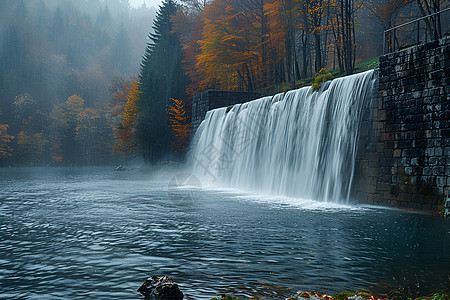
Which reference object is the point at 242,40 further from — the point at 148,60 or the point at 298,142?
the point at 298,142

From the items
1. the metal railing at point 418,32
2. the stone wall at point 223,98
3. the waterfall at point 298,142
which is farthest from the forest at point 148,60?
the waterfall at point 298,142

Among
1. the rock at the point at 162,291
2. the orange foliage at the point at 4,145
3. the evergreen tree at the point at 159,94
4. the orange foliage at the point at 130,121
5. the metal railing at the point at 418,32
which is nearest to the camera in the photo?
the rock at the point at 162,291

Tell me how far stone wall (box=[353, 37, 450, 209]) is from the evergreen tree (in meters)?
31.2

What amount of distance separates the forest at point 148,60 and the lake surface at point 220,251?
36.9 ft

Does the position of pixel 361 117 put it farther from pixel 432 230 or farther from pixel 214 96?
pixel 214 96

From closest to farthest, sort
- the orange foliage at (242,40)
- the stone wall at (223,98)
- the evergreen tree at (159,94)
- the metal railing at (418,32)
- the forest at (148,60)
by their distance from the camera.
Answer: the metal railing at (418,32), the stone wall at (223,98), the forest at (148,60), the orange foliage at (242,40), the evergreen tree at (159,94)

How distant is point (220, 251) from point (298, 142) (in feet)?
34.1

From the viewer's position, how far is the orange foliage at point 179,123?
129 feet

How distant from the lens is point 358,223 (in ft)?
29.4

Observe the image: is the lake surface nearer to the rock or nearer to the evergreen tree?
the rock

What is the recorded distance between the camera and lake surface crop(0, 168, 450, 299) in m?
4.71

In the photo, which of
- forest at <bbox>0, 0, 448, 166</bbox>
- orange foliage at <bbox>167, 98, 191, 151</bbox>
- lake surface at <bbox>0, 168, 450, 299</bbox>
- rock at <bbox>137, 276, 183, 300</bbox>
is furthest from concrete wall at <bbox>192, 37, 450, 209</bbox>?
orange foliage at <bbox>167, 98, 191, 151</bbox>

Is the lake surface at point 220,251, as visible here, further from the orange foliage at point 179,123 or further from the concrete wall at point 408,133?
the orange foliage at point 179,123

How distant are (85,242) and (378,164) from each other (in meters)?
8.67
